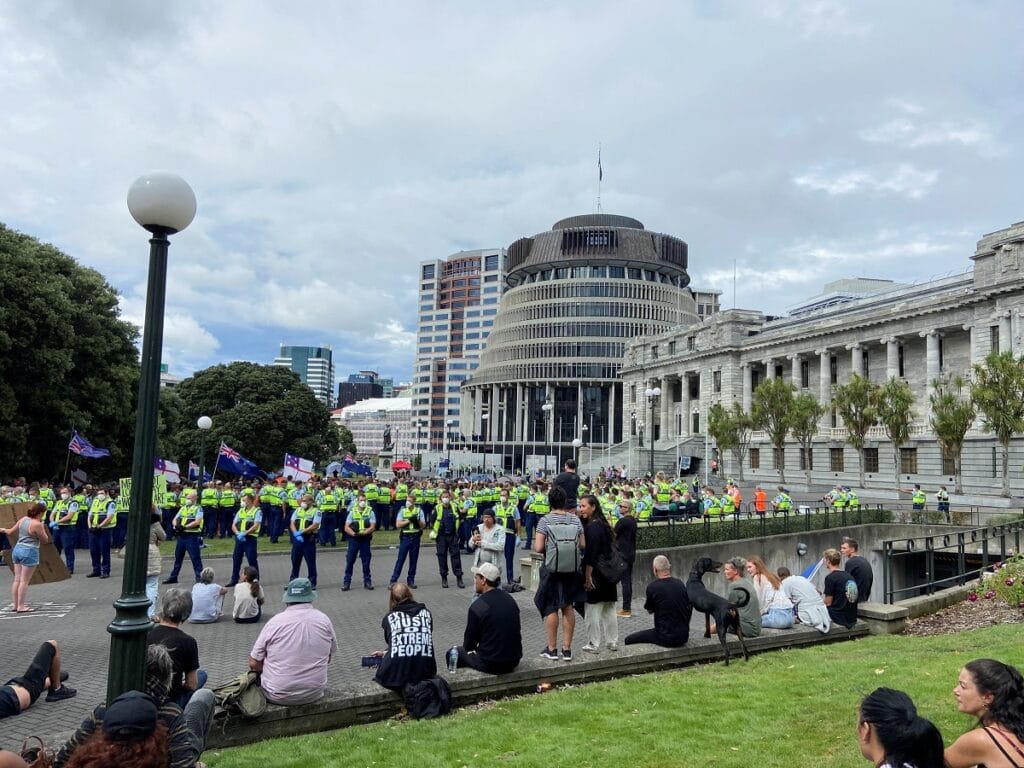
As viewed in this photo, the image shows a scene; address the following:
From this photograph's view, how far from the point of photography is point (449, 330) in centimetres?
16625

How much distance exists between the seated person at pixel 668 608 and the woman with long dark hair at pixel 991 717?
4763mm

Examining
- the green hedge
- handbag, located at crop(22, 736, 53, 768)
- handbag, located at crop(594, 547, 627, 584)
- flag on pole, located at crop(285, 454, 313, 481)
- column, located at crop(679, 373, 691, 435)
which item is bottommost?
the green hedge

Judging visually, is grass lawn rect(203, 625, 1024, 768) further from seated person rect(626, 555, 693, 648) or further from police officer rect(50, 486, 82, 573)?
police officer rect(50, 486, 82, 573)

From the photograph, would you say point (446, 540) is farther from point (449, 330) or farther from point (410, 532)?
point (449, 330)

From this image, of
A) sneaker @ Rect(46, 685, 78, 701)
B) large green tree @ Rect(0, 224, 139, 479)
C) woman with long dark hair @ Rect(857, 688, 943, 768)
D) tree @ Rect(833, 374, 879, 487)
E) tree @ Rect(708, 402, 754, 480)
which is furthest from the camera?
tree @ Rect(708, 402, 754, 480)

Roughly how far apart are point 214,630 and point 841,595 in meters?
9.64

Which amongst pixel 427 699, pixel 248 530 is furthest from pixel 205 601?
pixel 427 699

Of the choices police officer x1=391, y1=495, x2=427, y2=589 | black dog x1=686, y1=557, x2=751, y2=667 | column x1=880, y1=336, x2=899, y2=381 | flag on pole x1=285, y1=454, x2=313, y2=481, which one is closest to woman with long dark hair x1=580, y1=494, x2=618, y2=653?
black dog x1=686, y1=557, x2=751, y2=667

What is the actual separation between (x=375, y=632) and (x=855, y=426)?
125 ft

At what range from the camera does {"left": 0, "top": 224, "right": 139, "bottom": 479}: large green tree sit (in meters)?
27.2

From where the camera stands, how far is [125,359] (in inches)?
1344

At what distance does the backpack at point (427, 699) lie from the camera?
699 centimetres

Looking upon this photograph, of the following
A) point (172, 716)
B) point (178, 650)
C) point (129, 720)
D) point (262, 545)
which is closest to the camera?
point (129, 720)

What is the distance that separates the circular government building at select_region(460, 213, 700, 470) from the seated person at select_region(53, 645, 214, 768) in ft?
318
